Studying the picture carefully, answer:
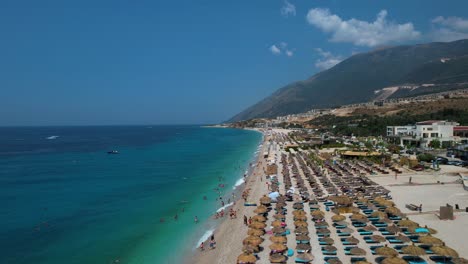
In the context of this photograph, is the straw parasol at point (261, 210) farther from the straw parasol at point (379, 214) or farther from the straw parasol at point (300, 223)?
the straw parasol at point (379, 214)

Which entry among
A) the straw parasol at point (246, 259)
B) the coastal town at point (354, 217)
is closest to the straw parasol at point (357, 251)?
the coastal town at point (354, 217)

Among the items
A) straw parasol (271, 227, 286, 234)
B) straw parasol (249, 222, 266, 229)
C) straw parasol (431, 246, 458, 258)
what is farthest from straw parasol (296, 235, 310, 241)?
straw parasol (431, 246, 458, 258)

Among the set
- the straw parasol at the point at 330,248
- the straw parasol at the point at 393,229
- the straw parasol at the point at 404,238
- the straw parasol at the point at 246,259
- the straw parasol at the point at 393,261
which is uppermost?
the straw parasol at the point at 393,229

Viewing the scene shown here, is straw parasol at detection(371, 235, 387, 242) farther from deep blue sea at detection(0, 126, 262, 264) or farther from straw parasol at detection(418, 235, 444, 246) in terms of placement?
deep blue sea at detection(0, 126, 262, 264)

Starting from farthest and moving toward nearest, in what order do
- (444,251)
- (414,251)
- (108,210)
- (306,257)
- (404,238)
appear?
1. (108,210)
2. (404,238)
3. (306,257)
4. (414,251)
5. (444,251)

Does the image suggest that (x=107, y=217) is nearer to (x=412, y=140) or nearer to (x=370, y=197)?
(x=370, y=197)

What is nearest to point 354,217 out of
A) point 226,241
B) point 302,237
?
point 302,237

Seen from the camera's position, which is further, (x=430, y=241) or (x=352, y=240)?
(x=352, y=240)

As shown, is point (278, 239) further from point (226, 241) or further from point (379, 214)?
point (379, 214)

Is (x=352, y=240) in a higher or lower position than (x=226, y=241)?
higher

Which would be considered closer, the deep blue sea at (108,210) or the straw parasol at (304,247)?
the straw parasol at (304,247)
